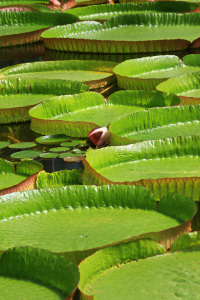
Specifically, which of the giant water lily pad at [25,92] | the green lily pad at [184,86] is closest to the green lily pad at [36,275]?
the giant water lily pad at [25,92]

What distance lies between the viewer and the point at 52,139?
2.94m

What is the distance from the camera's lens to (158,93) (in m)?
3.16

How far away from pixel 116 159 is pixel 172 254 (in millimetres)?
787

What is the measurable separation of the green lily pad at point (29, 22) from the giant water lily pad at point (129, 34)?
0.36 metres

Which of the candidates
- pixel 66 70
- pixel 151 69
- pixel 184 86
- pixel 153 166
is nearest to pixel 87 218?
pixel 153 166

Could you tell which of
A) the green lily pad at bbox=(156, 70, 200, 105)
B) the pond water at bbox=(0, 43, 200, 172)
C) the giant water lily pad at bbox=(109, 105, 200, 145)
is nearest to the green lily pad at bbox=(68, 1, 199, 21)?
the pond water at bbox=(0, 43, 200, 172)

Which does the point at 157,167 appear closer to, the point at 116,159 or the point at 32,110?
the point at 116,159

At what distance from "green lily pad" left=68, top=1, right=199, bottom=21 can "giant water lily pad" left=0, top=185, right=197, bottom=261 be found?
13.6ft

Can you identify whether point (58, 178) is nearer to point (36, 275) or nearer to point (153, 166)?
point (153, 166)

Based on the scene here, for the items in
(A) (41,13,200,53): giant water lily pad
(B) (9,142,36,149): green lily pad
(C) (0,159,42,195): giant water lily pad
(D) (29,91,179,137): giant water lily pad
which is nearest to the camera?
(C) (0,159,42,195): giant water lily pad

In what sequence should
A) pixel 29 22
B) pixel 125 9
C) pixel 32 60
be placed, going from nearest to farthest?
1. pixel 32 60
2. pixel 29 22
3. pixel 125 9

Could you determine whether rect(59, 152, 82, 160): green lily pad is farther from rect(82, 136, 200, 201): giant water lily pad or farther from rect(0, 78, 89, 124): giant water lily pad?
rect(0, 78, 89, 124): giant water lily pad

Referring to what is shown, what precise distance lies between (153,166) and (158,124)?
0.53 meters

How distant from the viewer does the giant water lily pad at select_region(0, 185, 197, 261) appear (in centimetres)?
180
